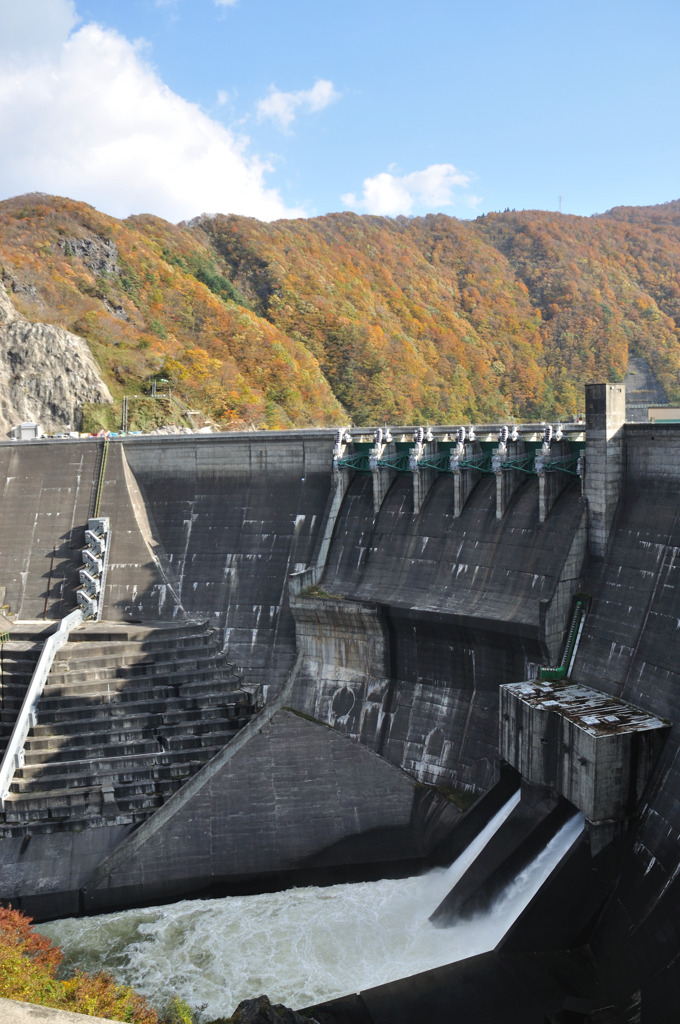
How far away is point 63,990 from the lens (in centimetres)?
1862

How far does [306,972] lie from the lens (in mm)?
21594

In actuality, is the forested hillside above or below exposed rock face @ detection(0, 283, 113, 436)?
above

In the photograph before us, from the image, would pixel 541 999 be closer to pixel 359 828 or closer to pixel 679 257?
pixel 359 828

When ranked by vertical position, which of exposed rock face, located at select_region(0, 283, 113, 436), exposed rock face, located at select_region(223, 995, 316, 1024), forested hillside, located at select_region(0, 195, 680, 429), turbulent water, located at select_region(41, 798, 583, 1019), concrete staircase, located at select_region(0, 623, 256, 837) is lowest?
turbulent water, located at select_region(41, 798, 583, 1019)

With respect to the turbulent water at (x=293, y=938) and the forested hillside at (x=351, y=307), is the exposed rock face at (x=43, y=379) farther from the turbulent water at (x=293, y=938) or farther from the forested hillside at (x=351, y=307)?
the turbulent water at (x=293, y=938)

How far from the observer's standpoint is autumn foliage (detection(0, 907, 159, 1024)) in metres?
17.3

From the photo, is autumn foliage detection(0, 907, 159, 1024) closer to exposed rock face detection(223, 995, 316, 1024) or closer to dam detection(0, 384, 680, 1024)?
exposed rock face detection(223, 995, 316, 1024)

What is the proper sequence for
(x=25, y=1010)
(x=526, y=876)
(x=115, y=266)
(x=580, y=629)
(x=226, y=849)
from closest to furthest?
(x=25, y=1010) < (x=526, y=876) < (x=580, y=629) < (x=226, y=849) < (x=115, y=266)

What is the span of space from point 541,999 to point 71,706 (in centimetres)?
1914

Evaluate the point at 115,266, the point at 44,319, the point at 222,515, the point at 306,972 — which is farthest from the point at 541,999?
the point at 115,266

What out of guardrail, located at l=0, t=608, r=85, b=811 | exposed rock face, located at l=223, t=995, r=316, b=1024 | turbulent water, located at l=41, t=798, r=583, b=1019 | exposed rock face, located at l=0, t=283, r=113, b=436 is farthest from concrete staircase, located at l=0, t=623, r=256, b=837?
exposed rock face, located at l=0, t=283, r=113, b=436

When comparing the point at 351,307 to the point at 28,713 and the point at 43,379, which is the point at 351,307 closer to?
the point at 43,379

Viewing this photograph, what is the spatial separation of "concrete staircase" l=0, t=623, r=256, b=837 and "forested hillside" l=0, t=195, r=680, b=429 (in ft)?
78.5

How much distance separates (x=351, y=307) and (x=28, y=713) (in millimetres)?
62149
